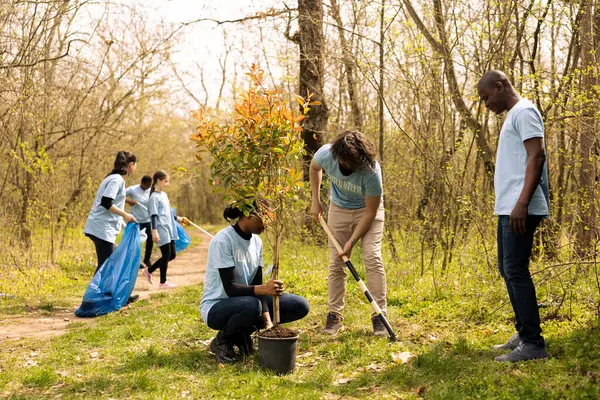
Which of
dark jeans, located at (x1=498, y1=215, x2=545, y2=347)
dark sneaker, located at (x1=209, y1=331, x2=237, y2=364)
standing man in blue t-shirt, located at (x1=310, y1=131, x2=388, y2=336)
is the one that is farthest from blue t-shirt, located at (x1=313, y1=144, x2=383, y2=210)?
dark sneaker, located at (x1=209, y1=331, x2=237, y2=364)

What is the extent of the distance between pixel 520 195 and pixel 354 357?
176 cm

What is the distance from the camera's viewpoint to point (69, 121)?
11.6 metres

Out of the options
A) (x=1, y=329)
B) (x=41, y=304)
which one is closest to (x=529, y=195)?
(x=1, y=329)

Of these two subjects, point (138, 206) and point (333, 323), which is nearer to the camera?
point (333, 323)

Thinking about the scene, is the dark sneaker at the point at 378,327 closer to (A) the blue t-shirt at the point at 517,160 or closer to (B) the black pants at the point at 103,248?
(A) the blue t-shirt at the point at 517,160

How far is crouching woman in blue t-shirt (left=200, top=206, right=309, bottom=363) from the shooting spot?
14.2 feet

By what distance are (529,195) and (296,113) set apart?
5.35 ft

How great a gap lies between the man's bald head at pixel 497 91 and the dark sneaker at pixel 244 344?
2451 mm

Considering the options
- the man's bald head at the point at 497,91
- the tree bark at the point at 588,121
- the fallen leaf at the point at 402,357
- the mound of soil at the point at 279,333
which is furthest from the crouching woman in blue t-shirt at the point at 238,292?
the tree bark at the point at 588,121

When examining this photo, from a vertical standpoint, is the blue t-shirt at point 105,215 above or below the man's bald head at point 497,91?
below

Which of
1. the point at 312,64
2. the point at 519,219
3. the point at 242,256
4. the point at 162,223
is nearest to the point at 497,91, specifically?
the point at 519,219

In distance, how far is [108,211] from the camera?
22.7ft

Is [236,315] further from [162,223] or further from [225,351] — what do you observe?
[162,223]

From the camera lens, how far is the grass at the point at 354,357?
371cm
